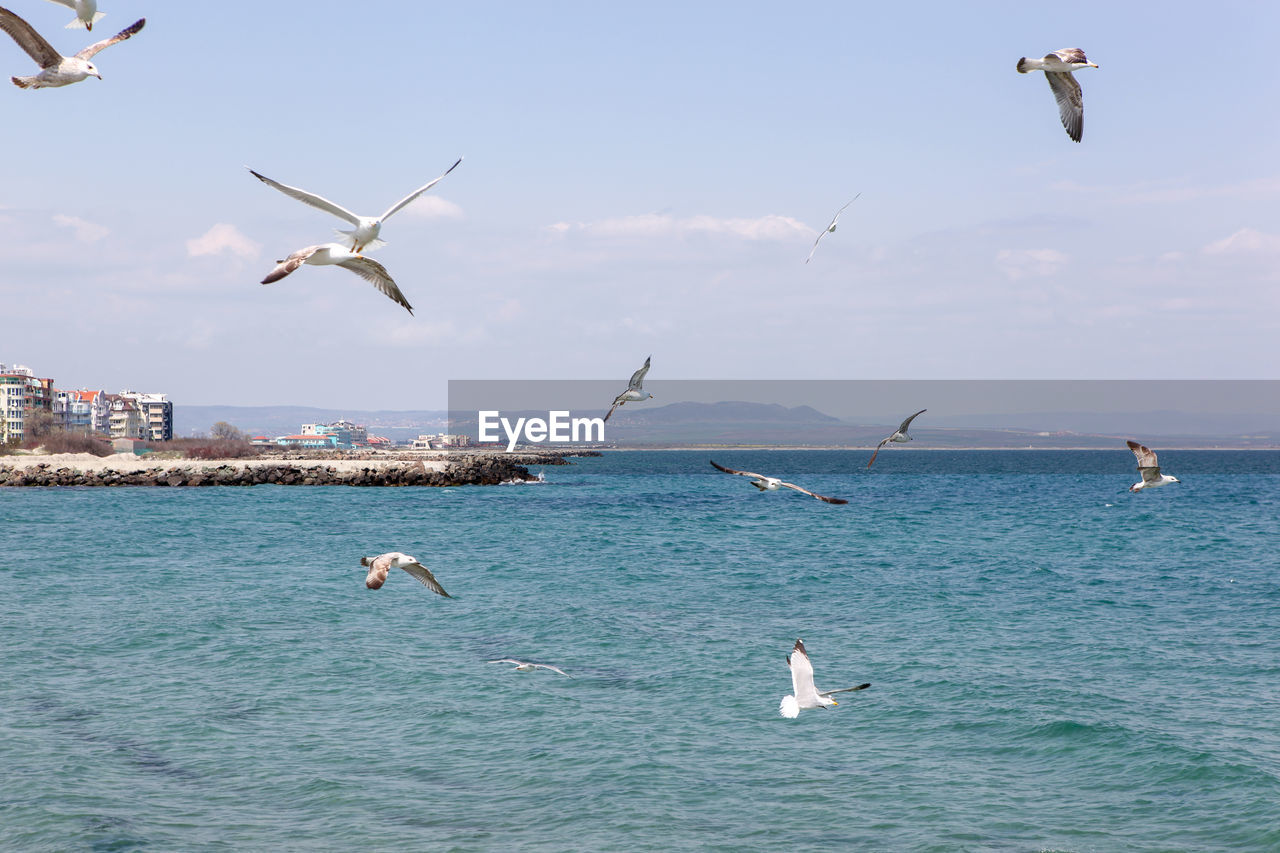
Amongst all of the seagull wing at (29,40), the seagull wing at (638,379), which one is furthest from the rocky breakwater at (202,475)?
the seagull wing at (29,40)

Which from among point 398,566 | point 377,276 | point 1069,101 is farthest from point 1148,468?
point 377,276

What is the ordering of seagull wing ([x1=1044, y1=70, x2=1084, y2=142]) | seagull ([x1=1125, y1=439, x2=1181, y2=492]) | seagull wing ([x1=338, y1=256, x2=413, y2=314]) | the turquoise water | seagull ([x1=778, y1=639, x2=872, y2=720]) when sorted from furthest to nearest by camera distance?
seagull ([x1=1125, y1=439, x2=1181, y2=492])
the turquoise water
seagull ([x1=778, y1=639, x2=872, y2=720])
seagull wing ([x1=1044, y1=70, x2=1084, y2=142])
seagull wing ([x1=338, y1=256, x2=413, y2=314])

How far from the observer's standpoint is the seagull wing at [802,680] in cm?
1045

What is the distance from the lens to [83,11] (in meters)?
7.16

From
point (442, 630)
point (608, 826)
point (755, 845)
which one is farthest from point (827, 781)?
point (442, 630)

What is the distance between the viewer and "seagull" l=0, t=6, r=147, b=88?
692 cm

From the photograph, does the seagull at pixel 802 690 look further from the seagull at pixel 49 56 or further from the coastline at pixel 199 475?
the coastline at pixel 199 475

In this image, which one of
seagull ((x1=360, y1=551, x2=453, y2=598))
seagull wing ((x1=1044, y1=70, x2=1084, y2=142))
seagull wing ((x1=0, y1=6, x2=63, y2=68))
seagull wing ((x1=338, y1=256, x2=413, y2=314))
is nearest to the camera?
seagull wing ((x1=338, y1=256, x2=413, y2=314))

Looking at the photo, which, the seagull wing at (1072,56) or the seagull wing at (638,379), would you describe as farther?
the seagull wing at (638,379)

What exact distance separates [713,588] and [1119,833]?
56.0 ft

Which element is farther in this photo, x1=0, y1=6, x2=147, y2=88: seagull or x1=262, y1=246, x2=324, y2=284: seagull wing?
x1=0, y1=6, x2=147, y2=88: seagull

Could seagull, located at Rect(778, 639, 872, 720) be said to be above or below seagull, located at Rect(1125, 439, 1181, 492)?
below

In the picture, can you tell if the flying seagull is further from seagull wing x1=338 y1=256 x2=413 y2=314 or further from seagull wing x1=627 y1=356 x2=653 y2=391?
seagull wing x1=627 y1=356 x2=653 y2=391

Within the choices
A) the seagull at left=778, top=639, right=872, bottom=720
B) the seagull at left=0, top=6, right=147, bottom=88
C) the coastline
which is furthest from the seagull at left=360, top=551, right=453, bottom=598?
the coastline
